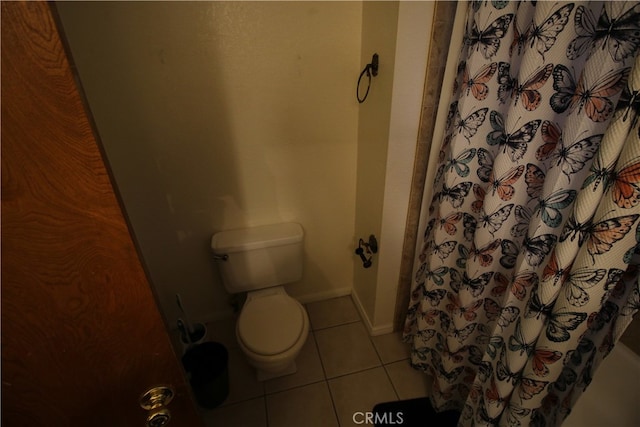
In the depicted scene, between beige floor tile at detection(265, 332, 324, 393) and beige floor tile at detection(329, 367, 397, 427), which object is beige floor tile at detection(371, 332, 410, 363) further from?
beige floor tile at detection(265, 332, 324, 393)

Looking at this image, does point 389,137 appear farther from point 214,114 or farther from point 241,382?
point 241,382

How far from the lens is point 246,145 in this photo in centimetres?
129

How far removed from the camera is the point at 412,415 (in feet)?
3.98

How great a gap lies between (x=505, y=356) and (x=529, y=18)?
930 mm

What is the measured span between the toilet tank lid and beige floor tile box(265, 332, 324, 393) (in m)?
0.68

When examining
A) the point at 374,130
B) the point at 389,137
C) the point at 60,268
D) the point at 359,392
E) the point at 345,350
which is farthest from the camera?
the point at 345,350

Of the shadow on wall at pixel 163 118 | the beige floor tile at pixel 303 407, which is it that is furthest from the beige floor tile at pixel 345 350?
the shadow on wall at pixel 163 118

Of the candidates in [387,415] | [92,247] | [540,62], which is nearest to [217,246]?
[92,247]

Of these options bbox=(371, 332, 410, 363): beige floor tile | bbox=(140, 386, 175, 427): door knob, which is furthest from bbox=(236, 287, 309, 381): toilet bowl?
bbox=(140, 386, 175, 427): door knob

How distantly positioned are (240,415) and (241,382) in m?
0.16

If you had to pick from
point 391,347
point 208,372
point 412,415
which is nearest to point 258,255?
point 208,372

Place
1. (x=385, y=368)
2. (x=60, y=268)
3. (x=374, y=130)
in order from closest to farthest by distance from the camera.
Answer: (x=60, y=268)
(x=374, y=130)
(x=385, y=368)

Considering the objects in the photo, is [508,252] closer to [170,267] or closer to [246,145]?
[246,145]

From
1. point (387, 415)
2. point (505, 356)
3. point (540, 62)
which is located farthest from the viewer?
point (387, 415)
